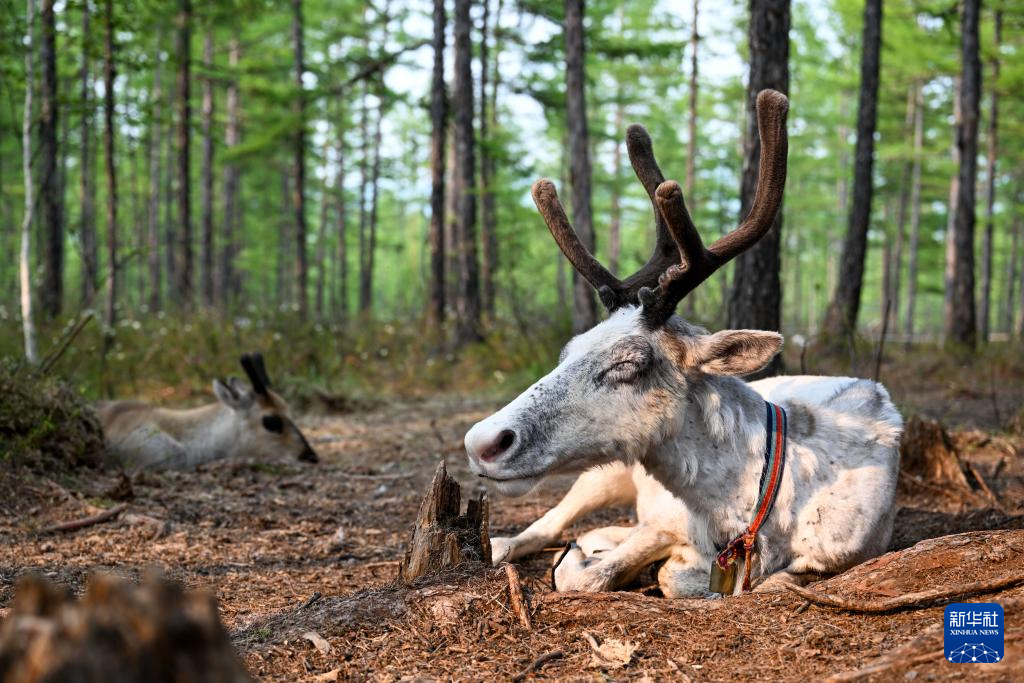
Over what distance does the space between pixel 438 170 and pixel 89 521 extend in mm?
11923

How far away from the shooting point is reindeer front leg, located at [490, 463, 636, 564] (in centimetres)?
437

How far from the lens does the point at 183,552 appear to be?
13.7 feet

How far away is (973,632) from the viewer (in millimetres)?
2258

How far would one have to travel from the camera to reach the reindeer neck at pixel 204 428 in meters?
7.14

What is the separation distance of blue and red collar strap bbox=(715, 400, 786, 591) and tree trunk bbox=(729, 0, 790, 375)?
3477mm

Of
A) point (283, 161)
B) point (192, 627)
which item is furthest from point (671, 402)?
point (283, 161)

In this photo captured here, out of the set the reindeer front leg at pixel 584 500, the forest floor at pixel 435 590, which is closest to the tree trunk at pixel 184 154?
the forest floor at pixel 435 590

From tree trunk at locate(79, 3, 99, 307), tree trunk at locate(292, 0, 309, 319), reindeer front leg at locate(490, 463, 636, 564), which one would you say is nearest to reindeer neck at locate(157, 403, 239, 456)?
tree trunk at locate(79, 3, 99, 307)

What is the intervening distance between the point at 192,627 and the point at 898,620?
234cm

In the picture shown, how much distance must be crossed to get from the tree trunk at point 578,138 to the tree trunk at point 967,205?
7209mm

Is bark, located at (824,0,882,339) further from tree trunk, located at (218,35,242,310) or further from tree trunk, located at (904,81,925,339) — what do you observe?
tree trunk, located at (218,35,242,310)

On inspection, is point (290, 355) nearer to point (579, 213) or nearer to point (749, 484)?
point (579, 213)

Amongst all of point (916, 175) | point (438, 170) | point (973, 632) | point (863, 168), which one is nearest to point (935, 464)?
point (973, 632)

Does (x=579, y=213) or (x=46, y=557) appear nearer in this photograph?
(x=46, y=557)
